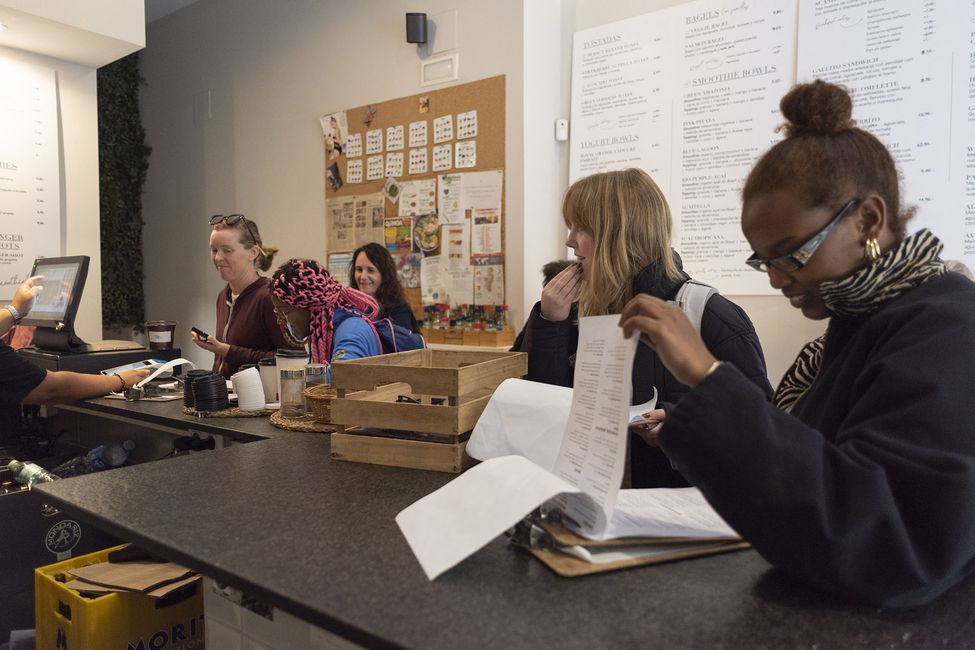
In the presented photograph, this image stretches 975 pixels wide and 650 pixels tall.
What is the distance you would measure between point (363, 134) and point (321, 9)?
91 cm

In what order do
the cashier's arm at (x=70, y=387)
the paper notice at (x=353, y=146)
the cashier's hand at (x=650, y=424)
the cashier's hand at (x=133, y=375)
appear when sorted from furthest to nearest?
the paper notice at (x=353, y=146), the cashier's hand at (x=133, y=375), the cashier's arm at (x=70, y=387), the cashier's hand at (x=650, y=424)

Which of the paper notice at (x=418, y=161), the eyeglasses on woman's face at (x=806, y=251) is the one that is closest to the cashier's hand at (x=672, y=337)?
the eyeglasses on woman's face at (x=806, y=251)

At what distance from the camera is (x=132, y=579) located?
1606mm

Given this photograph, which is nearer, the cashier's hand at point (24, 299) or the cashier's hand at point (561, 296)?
the cashier's hand at point (561, 296)

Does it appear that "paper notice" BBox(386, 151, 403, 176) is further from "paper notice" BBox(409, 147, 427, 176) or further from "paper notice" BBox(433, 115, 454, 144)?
"paper notice" BBox(433, 115, 454, 144)

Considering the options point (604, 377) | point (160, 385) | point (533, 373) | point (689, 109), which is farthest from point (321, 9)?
point (604, 377)

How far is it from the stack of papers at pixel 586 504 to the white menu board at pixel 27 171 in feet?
12.3

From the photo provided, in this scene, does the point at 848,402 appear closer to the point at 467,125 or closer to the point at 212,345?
the point at 212,345

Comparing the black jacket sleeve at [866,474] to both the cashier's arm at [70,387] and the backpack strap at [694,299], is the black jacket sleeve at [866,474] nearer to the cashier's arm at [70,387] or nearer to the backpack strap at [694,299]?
the backpack strap at [694,299]

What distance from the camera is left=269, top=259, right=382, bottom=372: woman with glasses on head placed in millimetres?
2227

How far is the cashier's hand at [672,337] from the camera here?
2.68 feet

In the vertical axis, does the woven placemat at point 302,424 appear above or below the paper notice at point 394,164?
below

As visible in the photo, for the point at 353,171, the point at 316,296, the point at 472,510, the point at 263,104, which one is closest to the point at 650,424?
the point at 472,510

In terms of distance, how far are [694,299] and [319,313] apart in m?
1.24
